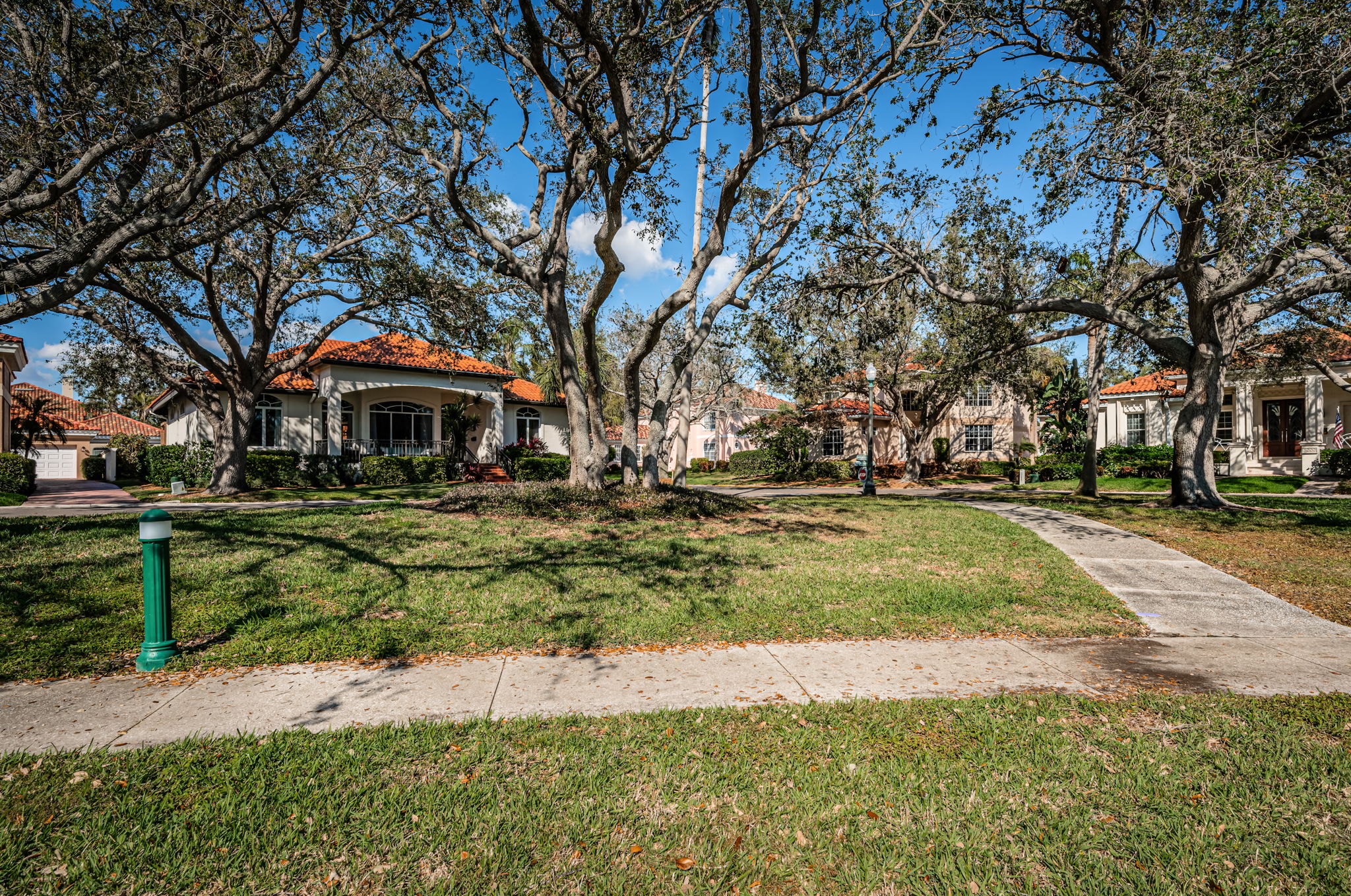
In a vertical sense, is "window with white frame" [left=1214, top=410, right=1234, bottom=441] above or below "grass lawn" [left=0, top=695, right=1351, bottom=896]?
above

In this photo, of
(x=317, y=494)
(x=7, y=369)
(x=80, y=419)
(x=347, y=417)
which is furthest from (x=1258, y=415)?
(x=80, y=419)

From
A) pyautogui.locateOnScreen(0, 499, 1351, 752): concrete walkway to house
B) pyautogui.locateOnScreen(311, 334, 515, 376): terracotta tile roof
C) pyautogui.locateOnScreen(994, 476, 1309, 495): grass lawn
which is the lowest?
pyautogui.locateOnScreen(0, 499, 1351, 752): concrete walkway to house

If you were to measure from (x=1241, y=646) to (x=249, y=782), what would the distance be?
25.2 feet

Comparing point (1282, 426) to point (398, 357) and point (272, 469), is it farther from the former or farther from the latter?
point (272, 469)

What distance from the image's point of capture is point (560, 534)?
991cm

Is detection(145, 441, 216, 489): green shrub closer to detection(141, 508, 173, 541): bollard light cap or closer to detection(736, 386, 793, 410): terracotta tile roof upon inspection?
detection(141, 508, 173, 541): bollard light cap

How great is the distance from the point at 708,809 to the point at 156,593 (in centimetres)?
470

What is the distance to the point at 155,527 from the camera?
4777 mm

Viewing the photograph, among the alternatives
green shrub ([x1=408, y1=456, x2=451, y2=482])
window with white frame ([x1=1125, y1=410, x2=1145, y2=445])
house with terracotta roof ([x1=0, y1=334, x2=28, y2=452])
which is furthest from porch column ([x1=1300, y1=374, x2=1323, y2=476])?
house with terracotta roof ([x1=0, y1=334, x2=28, y2=452])

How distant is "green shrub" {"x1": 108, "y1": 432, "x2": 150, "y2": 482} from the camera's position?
101ft

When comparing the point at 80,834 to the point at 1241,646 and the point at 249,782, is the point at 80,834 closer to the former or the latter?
the point at 249,782

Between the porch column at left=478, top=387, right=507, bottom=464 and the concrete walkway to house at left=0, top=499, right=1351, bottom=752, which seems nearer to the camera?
the concrete walkway to house at left=0, top=499, right=1351, bottom=752

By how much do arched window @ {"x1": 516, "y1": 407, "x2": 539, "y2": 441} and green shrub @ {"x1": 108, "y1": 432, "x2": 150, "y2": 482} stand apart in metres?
18.0

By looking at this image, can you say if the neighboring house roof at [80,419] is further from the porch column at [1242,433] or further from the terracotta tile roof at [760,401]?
the porch column at [1242,433]
